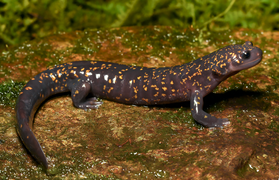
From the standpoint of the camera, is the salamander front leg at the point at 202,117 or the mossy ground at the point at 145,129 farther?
the salamander front leg at the point at 202,117

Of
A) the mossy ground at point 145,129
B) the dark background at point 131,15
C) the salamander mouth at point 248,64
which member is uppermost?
the dark background at point 131,15

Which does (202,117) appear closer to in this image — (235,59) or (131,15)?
(235,59)

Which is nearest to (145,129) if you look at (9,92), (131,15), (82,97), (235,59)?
(82,97)

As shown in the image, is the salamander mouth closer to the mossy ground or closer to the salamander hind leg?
the mossy ground

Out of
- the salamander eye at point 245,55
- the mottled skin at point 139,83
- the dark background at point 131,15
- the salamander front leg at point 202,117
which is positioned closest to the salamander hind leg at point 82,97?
the mottled skin at point 139,83

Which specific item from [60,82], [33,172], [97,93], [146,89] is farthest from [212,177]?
[60,82]

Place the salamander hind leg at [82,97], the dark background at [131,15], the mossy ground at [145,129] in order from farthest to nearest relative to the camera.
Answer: the dark background at [131,15], the salamander hind leg at [82,97], the mossy ground at [145,129]

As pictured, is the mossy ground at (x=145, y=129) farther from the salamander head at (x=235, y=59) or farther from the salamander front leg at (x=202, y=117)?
the salamander head at (x=235, y=59)

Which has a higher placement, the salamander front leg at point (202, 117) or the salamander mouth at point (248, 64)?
the salamander mouth at point (248, 64)

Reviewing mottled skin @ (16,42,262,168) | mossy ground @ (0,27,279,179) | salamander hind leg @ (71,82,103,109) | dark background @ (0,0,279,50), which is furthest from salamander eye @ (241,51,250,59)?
dark background @ (0,0,279,50)
